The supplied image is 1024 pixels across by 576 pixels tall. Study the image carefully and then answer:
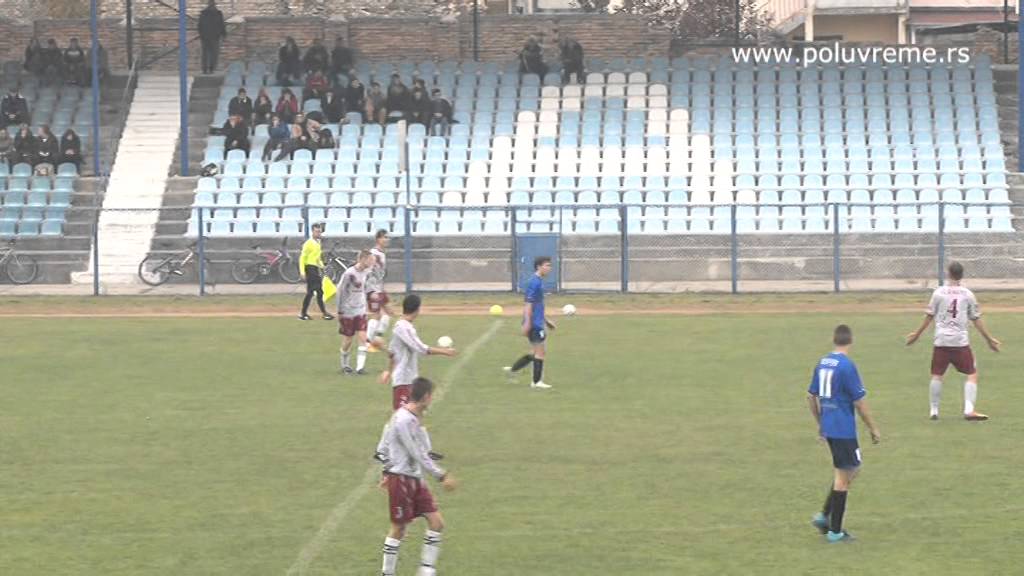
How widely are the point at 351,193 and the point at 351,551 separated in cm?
3071

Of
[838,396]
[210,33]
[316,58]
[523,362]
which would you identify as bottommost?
[838,396]

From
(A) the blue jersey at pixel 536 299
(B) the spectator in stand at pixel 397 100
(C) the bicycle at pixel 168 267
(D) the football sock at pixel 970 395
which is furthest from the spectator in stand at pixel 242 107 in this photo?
(D) the football sock at pixel 970 395

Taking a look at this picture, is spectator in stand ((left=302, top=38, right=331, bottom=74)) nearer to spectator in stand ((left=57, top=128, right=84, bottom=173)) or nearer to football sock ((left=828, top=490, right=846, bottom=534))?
spectator in stand ((left=57, top=128, right=84, bottom=173))

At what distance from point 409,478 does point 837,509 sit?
370cm

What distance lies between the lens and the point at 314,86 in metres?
50.2

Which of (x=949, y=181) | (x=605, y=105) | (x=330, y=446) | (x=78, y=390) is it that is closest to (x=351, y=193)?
(x=605, y=105)

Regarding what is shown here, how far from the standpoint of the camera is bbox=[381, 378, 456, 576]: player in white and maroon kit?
13.6m

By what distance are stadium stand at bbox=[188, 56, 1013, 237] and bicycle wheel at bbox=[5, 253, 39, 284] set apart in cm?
A: 382

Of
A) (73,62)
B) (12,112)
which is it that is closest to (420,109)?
(73,62)

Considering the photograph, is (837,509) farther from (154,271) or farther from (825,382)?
(154,271)

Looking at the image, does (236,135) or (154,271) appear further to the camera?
(236,135)

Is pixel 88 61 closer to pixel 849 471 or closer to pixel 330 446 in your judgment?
pixel 330 446

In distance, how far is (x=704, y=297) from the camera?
39625 millimetres

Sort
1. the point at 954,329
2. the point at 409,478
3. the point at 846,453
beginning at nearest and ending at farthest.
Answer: the point at 409,478 < the point at 846,453 < the point at 954,329
